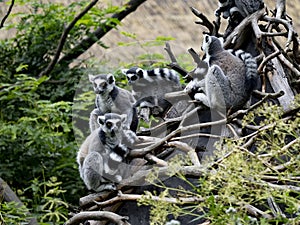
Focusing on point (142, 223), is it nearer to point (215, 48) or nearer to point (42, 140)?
point (215, 48)

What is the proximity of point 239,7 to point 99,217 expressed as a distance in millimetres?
1408

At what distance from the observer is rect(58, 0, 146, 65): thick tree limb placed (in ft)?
21.3

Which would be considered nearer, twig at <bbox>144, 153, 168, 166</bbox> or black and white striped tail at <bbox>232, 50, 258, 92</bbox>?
twig at <bbox>144, 153, 168, 166</bbox>

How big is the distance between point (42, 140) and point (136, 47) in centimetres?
128

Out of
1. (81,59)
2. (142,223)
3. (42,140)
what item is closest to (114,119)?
(142,223)

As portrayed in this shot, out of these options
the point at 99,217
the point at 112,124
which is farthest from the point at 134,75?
the point at 99,217

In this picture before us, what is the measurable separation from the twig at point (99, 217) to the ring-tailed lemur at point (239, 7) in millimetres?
1295

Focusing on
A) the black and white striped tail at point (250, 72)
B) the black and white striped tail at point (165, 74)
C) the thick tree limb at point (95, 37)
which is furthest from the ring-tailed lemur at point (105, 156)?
the thick tree limb at point (95, 37)

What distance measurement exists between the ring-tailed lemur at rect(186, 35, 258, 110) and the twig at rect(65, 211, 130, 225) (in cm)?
66

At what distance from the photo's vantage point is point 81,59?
7211 millimetres

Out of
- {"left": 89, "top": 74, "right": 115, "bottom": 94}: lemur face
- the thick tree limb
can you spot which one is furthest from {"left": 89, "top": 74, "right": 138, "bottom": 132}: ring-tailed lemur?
the thick tree limb

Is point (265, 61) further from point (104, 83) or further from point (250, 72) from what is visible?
point (104, 83)

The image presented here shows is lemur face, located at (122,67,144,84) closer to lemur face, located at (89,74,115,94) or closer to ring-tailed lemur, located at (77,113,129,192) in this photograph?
lemur face, located at (89,74,115,94)

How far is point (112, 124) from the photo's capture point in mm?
2912
